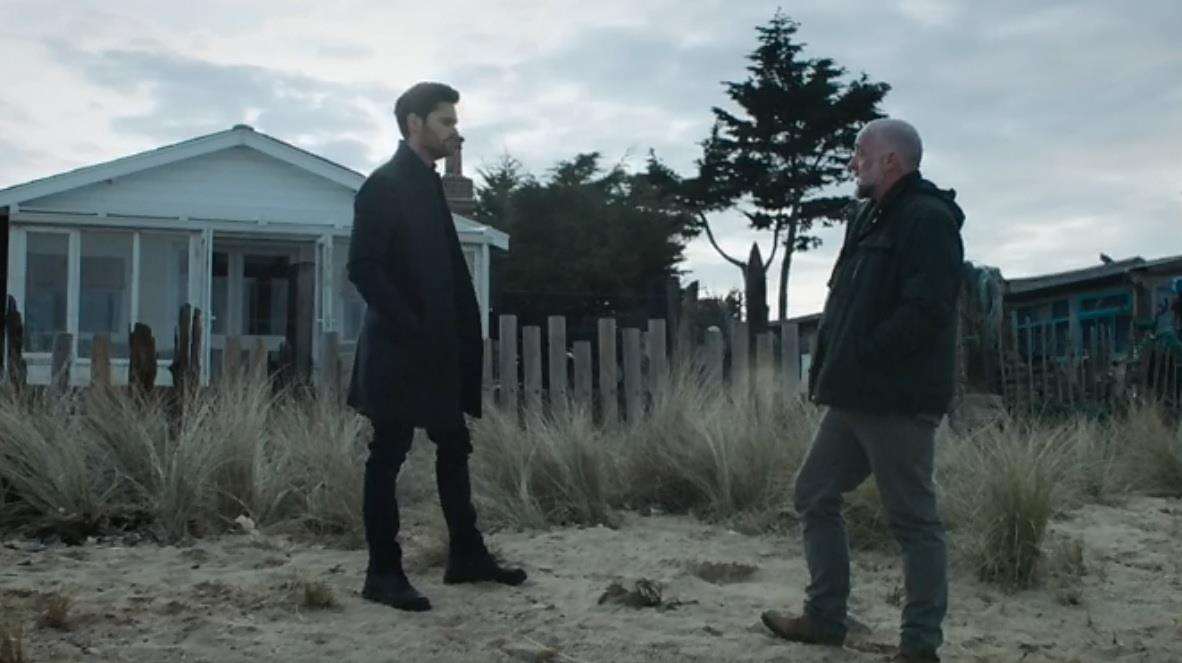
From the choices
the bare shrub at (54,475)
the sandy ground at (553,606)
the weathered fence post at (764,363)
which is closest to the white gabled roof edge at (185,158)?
the weathered fence post at (764,363)

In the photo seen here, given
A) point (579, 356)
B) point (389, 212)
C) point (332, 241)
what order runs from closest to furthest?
point (389, 212) → point (579, 356) → point (332, 241)

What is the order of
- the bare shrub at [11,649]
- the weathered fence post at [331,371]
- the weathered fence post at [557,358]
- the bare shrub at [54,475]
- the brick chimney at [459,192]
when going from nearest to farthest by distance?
1. the bare shrub at [11,649]
2. the bare shrub at [54,475]
3. the weathered fence post at [331,371]
4. the weathered fence post at [557,358]
5. the brick chimney at [459,192]

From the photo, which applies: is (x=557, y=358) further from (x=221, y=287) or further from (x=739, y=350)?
(x=221, y=287)

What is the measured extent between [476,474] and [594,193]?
27204 mm

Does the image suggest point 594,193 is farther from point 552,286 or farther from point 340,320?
point 340,320

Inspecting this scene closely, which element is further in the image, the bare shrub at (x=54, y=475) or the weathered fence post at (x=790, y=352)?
the weathered fence post at (x=790, y=352)

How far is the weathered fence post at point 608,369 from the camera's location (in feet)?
32.7

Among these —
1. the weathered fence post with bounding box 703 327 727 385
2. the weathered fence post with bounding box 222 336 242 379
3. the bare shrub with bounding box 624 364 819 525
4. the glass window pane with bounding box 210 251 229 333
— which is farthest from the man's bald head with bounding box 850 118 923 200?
the glass window pane with bounding box 210 251 229 333

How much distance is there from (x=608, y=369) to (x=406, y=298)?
539 centimetres

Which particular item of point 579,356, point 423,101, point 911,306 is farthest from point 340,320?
point 911,306

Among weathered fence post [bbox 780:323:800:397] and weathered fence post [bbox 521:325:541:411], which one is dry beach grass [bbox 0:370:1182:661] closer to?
weathered fence post [bbox 521:325:541:411]

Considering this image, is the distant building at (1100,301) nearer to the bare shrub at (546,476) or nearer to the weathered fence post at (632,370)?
the weathered fence post at (632,370)

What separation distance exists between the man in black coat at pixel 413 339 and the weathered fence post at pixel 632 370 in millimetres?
4965

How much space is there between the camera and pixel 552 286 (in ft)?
98.6
